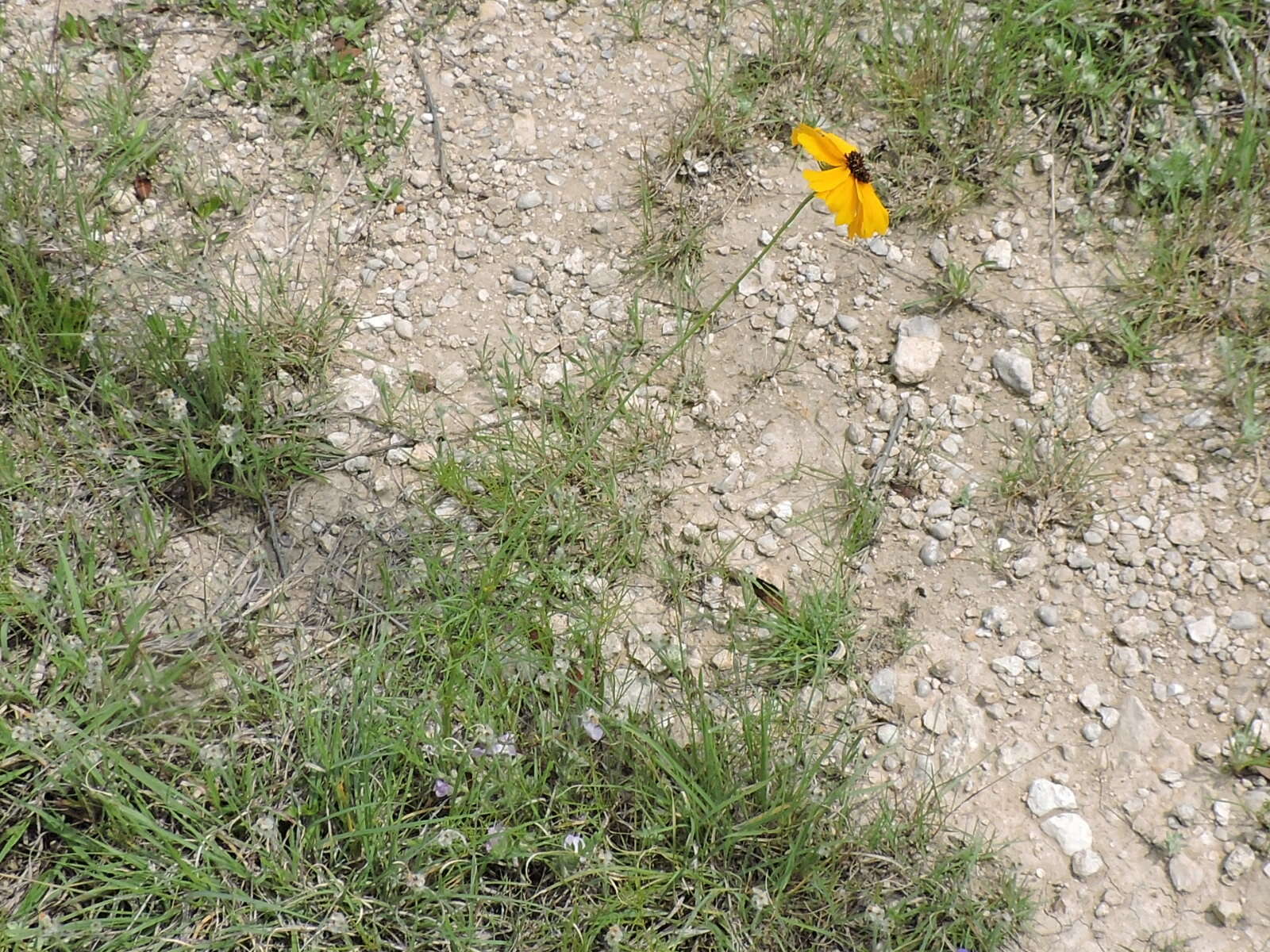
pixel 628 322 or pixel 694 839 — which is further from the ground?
pixel 628 322

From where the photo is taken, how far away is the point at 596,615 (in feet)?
8.74

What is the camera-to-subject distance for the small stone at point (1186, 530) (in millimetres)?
2715

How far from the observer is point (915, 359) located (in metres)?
3.01

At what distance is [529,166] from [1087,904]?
2546mm

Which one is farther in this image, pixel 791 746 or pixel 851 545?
pixel 851 545

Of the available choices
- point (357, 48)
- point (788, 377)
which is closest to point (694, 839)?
point (788, 377)

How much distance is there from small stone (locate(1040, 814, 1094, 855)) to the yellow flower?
1.40 meters

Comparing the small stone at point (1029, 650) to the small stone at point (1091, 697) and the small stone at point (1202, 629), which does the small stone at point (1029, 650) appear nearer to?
the small stone at point (1091, 697)

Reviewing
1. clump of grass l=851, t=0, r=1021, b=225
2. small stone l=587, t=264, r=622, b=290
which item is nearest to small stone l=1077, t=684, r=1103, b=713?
clump of grass l=851, t=0, r=1021, b=225

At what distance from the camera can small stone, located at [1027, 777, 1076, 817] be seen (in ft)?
7.92

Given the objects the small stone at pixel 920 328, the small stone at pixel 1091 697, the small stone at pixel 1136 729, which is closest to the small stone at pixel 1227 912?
the small stone at pixel 1136 729

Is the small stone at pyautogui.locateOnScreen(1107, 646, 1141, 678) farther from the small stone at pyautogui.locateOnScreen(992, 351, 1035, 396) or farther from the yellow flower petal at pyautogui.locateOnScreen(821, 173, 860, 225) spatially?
the yellow flower petal at pyautogui.locateOnScreen(821, 173, 860, 225)

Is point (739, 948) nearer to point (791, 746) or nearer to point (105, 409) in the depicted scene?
point (791, 746)

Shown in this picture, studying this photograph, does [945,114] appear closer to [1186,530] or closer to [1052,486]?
[1052,486]
